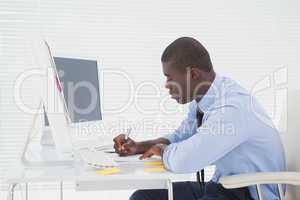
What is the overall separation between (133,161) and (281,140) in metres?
0.62

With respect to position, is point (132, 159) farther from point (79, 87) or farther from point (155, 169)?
point (79, 87)

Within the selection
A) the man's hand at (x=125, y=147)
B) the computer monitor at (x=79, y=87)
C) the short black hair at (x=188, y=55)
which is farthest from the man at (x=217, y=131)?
the computer monitor at (x=79, y=87)

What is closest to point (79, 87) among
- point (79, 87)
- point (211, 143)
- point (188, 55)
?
point (79, 87)

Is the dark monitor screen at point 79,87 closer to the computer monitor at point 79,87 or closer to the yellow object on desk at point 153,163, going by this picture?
the computer monitor at point 79,87

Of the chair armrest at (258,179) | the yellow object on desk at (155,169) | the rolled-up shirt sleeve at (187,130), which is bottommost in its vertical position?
the chair armrest at (258,179)

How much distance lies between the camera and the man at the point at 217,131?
131 centimetres

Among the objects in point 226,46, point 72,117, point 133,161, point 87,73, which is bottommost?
point 133,161

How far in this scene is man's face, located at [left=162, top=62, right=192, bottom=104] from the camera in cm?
146

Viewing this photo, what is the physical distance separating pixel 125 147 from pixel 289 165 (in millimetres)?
696

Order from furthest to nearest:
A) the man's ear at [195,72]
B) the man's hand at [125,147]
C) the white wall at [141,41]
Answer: the white wall at [141,41], the man's hand at [125,147], the man's ear at [195,72]

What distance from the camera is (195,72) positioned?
1440 mm

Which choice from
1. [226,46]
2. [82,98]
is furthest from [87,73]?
[226,46]

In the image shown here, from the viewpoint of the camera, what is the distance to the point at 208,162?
1315 millimetres

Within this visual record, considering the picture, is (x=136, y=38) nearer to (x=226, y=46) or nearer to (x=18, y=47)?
(x=226, y=46)
